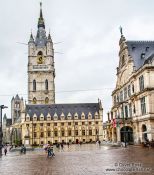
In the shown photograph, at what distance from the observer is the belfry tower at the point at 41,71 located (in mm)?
142125

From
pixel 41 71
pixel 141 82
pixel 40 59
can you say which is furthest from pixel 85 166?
pixel 40 59

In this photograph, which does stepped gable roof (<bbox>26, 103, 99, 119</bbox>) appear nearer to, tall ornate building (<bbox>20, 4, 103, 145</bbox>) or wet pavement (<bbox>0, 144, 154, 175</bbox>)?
tall ornate building (<bbox>20, 4, 103, 145</bbox>)

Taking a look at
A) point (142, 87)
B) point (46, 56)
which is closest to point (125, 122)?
point (142, 87)

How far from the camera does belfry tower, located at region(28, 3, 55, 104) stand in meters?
142

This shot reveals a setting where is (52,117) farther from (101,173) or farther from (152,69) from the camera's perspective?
(101,173)

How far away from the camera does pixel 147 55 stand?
Result: 70.9m

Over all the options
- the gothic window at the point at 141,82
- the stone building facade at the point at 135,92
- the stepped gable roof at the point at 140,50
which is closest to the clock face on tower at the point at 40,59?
the stone building facade at the point at 135,92

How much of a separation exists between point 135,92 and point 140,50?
1126 centimetres

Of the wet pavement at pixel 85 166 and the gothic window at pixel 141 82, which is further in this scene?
the gothic window at pixel 141 82

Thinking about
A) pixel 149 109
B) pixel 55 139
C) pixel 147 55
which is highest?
pixel 147 55

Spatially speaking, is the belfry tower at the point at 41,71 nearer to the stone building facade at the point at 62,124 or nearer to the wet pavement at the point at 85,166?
the stone building facade at the point at 62,124

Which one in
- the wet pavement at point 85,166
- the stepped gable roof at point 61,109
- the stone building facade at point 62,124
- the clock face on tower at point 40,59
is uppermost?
the clock face on tower at point 40,59

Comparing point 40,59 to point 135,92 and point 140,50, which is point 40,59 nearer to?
point 140,50

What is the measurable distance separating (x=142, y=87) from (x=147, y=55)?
10.4m
